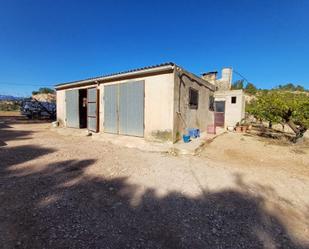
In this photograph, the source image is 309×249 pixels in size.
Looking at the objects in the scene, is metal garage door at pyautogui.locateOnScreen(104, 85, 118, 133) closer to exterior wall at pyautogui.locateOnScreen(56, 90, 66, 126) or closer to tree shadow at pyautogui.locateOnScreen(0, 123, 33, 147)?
tree shadow at pyautogui.locateOnScreen(0, 123, 33, 147)

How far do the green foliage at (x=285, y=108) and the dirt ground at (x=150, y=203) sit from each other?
3.45 m

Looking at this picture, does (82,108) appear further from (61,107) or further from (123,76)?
(123,76)

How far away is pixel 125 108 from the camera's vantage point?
746 cm

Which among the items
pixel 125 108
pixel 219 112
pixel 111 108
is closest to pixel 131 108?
pixel 125 108

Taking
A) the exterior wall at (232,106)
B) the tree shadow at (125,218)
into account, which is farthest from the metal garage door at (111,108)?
the exterior wall at (232,106)

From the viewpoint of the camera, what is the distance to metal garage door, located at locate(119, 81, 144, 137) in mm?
6961

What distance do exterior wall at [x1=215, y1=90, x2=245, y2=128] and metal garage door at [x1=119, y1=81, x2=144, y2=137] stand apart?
8380 mm

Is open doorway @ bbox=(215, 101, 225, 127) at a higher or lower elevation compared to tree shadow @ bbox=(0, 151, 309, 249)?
higher

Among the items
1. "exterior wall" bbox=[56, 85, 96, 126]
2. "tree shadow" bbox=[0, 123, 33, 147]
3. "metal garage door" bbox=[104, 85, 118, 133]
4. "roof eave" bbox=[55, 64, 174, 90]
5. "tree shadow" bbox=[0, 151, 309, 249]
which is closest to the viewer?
"tree shadow" bbox=[0, 151, 309, 249]

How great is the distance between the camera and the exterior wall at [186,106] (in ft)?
21.2

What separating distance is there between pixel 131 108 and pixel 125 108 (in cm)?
34

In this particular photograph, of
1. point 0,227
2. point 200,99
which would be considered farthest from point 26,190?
point 200,99

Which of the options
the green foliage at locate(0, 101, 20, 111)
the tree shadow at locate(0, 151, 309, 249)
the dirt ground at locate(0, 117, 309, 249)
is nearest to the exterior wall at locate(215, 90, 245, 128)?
the dirt ground at locate(0, 117, 309, 249)

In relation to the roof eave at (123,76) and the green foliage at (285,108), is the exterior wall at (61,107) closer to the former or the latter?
the roof eave at (123,76)
